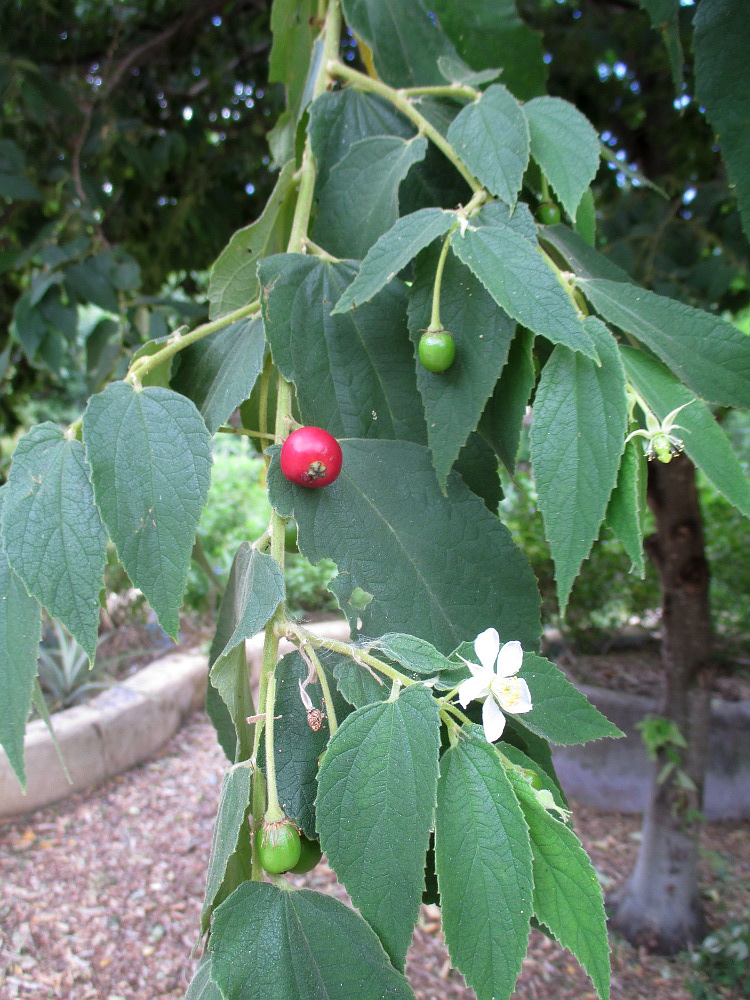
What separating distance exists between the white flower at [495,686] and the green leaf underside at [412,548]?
10cm

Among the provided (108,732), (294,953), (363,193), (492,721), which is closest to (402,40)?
(363,193)

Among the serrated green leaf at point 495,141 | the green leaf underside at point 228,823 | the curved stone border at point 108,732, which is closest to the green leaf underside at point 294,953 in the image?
the green leaf underside at point 228,823

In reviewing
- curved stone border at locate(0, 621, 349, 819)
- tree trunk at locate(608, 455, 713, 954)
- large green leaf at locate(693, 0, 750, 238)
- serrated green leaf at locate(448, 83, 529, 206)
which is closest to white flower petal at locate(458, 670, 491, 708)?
serrated green leaf at locate(448, 83, 529, 206)

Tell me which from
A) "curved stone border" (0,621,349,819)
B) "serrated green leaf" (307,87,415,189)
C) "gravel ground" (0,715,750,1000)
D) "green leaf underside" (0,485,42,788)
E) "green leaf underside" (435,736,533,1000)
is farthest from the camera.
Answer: "curved stone border" (0,621,349,819)

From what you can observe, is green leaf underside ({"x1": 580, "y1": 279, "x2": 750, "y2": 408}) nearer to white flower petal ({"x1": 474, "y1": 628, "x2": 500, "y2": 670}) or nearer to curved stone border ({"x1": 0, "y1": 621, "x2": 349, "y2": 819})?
white flower petal ({"x1": 474, "y1": 628, "x2": 500, "y2": 670})

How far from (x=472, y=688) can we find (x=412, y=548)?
0.53 ft

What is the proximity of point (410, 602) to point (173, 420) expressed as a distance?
213 millimetres

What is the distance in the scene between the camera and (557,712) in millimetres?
485

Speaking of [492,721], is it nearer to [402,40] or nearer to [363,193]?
[363,193]

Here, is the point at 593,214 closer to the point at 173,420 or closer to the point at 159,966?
the point at 173,420

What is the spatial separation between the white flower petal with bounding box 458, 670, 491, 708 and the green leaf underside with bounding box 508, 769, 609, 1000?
0.15 ft

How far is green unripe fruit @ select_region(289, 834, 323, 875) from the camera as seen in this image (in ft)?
1.62

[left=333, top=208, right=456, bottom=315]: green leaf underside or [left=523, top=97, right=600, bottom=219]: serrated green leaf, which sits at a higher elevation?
[left=523, top=97, right=600, bottom=219]: serrated green leaf

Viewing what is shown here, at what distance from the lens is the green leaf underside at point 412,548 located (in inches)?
22.8
